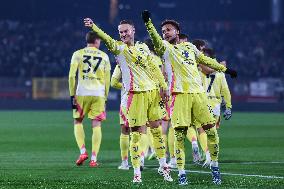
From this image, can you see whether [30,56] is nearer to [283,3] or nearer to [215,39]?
[215,39]

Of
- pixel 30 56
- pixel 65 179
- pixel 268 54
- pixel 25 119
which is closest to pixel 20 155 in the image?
pixel 65 179

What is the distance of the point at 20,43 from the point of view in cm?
5812

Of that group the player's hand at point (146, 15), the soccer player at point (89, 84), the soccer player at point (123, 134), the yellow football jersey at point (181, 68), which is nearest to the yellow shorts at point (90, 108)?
the soccer player at point (89, 84)

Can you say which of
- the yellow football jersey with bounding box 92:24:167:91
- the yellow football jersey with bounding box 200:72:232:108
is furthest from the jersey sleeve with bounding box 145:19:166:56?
the yellow football jersey with bounding box 200:72:232:108

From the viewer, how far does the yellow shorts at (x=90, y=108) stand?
15.7 meters

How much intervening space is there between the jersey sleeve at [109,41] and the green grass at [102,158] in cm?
194

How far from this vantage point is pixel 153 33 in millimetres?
10891

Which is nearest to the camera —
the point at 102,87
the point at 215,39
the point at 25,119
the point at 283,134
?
the point at 102,87

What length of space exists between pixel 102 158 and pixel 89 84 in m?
1.81

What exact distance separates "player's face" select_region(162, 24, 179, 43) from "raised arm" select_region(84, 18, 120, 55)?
743 mm

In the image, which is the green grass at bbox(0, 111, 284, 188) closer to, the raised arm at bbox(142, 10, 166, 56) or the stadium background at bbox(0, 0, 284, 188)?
the raised arm at bbox(142, 10, 166, 56)

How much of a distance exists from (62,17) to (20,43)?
12.0ft

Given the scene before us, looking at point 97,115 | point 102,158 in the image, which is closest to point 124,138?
point 97,115

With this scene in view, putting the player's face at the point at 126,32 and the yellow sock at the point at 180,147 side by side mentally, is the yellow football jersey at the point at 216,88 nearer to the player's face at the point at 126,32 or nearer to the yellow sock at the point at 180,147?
the player's face at the point at 126,32
